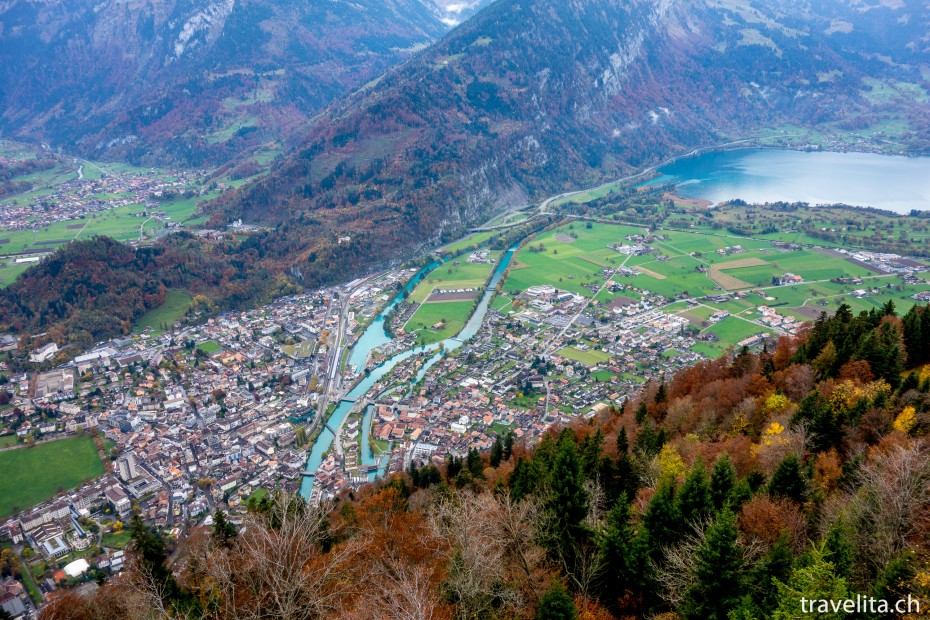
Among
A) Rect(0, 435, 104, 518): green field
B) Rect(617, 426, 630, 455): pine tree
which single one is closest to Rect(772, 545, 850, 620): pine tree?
Rect(617, 426, 630, 455): pine tree

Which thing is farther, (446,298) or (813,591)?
(446,298)

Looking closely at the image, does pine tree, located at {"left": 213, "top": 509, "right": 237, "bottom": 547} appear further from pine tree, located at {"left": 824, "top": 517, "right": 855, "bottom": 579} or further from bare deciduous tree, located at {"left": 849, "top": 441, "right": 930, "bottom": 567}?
bare deciduous tree, located at {"left": 849, "top": 441, "right": 930, "bottom": 567}

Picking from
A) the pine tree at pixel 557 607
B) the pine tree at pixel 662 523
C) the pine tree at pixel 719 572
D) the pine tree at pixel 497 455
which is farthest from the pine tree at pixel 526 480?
the pine tree at pixel 497 455

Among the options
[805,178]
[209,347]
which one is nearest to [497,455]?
[209,347]

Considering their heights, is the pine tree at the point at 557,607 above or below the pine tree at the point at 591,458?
above

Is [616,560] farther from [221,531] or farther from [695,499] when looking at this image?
[221,531]

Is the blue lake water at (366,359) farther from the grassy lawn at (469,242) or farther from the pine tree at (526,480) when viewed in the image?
the pine tree at (526,480)
